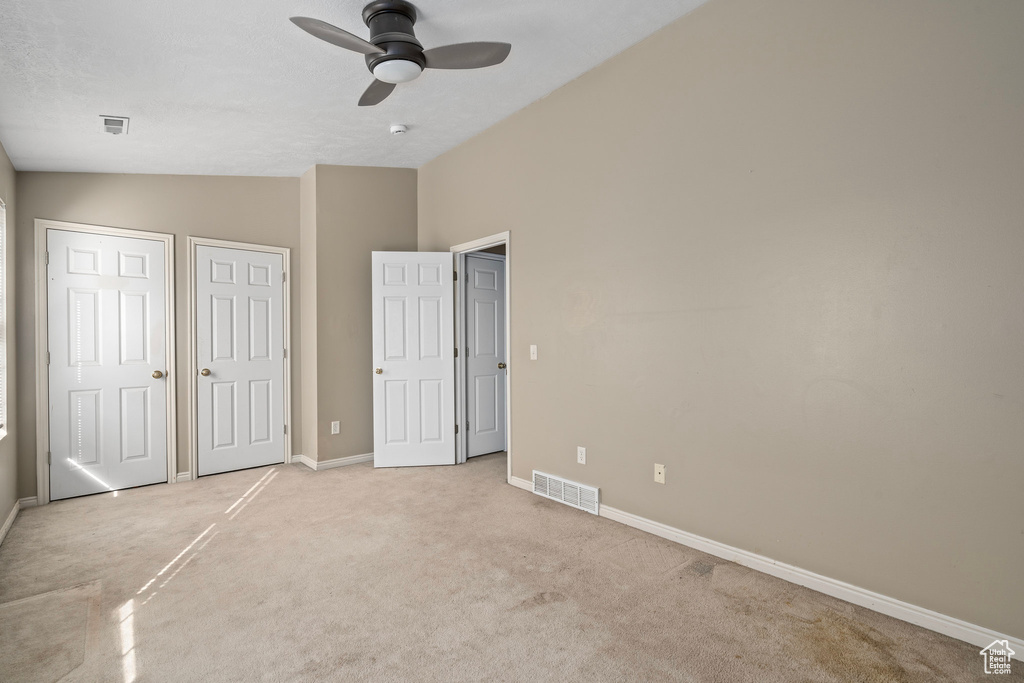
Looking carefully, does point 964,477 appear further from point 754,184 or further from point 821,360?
point 754,184

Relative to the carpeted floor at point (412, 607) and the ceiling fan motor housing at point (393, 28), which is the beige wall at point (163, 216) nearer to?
the carpeted floor at point (412, 607)

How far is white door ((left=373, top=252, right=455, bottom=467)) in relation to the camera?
15.6 feet

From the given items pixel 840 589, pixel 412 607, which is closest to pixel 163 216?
pixel 412 607

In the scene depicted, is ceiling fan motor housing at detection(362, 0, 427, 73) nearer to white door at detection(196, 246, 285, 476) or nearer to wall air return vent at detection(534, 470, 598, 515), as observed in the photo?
wall air return vent at detection(534, 470, 598, 515)

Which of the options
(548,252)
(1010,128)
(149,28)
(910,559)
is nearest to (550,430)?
(548,252)

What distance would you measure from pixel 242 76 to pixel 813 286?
3319mm

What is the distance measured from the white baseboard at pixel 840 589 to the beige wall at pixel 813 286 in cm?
4

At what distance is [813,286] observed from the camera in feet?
7.87

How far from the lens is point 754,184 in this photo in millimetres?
2598

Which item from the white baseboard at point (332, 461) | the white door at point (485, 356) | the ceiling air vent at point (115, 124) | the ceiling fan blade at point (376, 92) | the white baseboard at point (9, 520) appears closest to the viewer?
the ceiling fan blade at point (376, 92)

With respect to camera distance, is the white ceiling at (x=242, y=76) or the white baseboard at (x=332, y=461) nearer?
the white ceiling at (x=242, y=76)

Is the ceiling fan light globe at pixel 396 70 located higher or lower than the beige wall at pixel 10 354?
higher

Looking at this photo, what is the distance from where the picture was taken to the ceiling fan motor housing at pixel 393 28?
249 cm

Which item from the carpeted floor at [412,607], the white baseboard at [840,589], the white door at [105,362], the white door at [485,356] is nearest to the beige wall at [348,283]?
the white door at [485,356]
